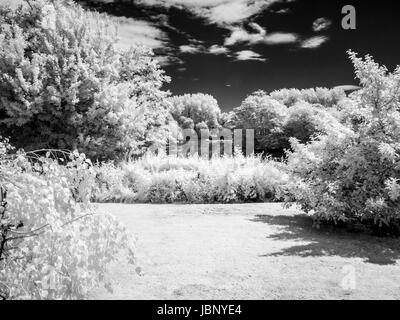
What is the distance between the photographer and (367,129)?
262 inches

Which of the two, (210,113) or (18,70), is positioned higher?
(210,113)

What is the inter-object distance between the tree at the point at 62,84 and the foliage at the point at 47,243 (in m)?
11.6

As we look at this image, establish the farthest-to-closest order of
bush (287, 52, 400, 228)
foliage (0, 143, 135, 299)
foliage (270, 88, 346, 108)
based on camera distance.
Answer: foliage (270, 88, 346, 108), bush (287, 52, 400, 228), foliage (0, 143, 135, 299)

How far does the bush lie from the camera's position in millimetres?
6406

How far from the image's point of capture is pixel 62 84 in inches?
607

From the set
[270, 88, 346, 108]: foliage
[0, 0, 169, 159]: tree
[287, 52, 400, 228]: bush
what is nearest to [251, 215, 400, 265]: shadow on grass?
[287, 52, 400, 228]: bush

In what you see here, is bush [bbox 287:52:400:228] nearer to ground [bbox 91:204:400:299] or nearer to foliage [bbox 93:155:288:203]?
ground [bbox 91:204:400:299]

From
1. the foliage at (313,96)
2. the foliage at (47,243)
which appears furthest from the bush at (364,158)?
the foliage at (313,96)

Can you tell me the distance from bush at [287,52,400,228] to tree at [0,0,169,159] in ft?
34.4

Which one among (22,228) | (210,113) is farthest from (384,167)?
(210,113)

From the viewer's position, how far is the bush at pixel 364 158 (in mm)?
6406

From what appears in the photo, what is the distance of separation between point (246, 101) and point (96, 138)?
114 ft
